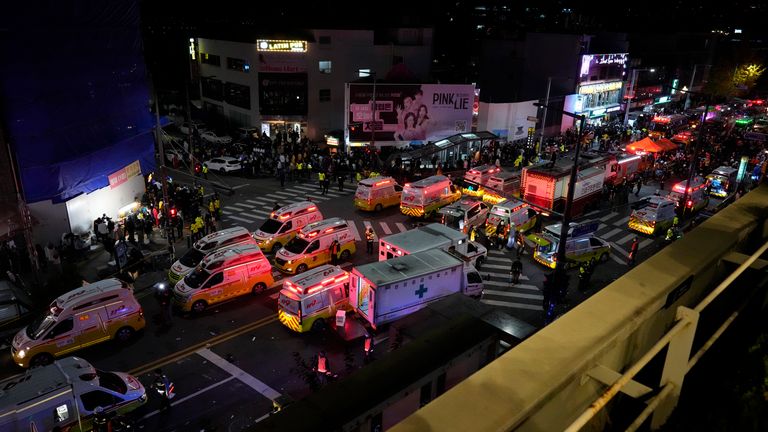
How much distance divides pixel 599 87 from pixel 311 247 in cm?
4698

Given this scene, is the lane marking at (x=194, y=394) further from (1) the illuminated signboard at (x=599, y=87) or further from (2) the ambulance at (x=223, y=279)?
(1) the illuminated signboard at (x=599, y=87)

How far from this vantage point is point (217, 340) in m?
18.6

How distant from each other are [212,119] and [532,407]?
56.8 meters

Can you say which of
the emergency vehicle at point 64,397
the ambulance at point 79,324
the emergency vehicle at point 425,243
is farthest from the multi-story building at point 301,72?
the emergency vehicle at point 64,397

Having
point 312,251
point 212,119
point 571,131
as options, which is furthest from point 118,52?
point 571,131

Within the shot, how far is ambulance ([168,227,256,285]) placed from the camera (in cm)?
2250

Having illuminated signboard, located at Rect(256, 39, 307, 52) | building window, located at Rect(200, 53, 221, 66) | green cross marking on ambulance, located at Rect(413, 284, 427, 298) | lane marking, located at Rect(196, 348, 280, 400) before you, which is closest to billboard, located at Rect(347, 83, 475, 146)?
illuminated signboard, located at Rect(256, 39, 307, 52)

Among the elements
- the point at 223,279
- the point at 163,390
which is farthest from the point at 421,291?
the point at 163,390

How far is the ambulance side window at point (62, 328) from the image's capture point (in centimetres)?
1706

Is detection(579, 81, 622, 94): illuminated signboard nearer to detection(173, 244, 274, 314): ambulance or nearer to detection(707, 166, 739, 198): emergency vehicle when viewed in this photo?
detection(707, 166, 739, 198): emergency vehicle

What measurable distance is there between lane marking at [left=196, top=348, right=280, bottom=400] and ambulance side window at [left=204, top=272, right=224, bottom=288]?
312cm

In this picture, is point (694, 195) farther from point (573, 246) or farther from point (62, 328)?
point (62, 328)

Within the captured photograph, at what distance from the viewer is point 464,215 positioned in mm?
28594

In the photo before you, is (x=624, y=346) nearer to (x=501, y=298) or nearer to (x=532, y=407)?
(x=532, y=407)
